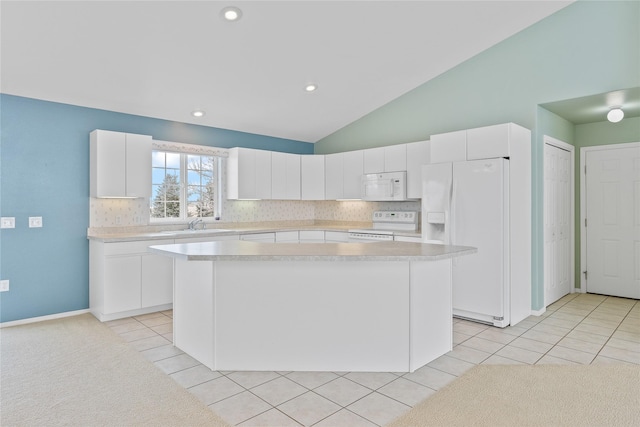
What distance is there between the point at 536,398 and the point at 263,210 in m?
4.55

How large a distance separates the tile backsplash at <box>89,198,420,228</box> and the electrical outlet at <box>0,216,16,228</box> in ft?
2.33

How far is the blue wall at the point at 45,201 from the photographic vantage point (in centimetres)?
410

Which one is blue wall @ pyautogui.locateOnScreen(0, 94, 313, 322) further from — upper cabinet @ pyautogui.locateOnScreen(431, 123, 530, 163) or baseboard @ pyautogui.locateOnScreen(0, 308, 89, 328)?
upper cabinet @ pyautogui.locateOnScreen(431, 123, 530, 163)

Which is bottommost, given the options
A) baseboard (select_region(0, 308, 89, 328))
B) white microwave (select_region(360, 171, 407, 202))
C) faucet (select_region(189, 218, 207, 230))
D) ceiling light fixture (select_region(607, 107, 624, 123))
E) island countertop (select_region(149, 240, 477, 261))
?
baseboard (select_region(0, 308, 89, 328))

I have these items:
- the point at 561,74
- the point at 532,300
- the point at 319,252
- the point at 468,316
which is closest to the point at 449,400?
the point at 319,252

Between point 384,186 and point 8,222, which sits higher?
point 384,186

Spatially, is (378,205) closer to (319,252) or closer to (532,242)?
(532,242)

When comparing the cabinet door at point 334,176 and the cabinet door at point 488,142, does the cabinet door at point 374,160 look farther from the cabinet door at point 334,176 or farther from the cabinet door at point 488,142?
the cabinet door at point 488,142

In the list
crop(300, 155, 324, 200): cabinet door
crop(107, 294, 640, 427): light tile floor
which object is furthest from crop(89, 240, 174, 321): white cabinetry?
crop(300, 155, 324, 200): cabinet door

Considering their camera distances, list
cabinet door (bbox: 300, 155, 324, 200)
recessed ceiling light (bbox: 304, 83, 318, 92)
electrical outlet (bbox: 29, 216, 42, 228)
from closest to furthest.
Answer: electrical outlet (bbox: 29, 216, 42, 228) → recessed ceiling light (bbox: 304, 83, 318, 92) → cabinet door (bbox: 300, 155, 324, 200)

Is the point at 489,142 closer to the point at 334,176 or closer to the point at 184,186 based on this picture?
the point at 334,176

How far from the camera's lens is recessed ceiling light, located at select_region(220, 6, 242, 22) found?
11.0ft

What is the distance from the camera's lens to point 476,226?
4234mm

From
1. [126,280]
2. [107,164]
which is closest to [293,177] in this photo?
[107,164]
